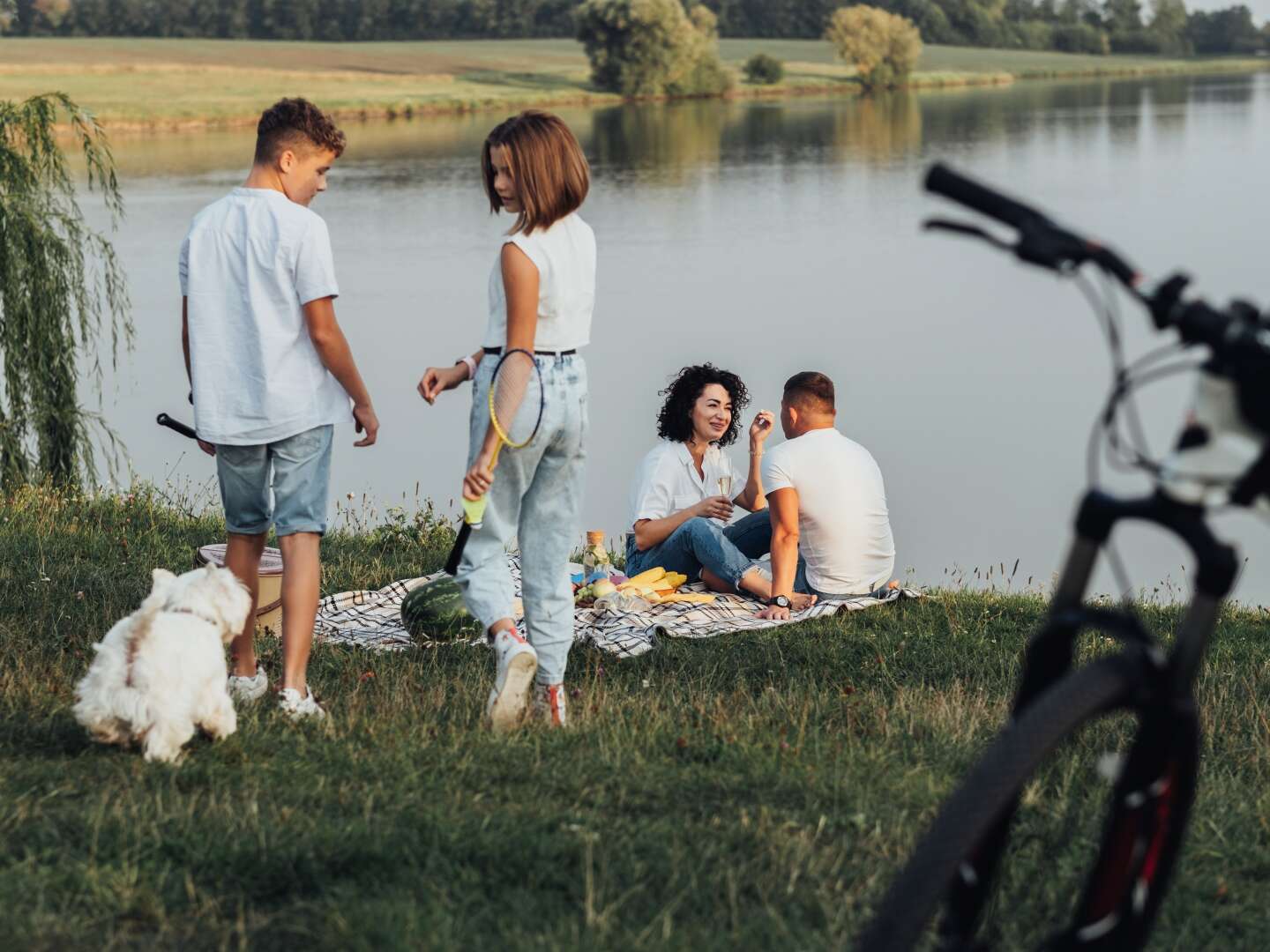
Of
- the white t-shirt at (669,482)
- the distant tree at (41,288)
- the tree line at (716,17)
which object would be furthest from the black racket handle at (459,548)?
the tree line at (716,17)

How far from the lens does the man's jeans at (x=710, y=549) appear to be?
24.9ft

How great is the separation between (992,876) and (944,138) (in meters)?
40.1

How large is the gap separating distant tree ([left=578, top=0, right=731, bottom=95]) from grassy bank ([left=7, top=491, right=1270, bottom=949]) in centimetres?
5535

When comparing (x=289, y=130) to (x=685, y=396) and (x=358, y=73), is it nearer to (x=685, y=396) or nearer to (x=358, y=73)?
(x=685, y=396)

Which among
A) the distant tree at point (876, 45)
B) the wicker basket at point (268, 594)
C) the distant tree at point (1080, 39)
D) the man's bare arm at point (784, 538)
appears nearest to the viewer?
the wicker basket at point (268, 594)

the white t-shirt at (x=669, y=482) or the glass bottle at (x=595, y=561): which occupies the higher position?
the white t-shirt at (x=669, y=482)

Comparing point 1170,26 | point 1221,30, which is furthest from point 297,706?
point 1221,30

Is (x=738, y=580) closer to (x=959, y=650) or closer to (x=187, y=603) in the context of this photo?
(x=959, y=650)

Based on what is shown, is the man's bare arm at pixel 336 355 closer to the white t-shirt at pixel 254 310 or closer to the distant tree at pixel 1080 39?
the white t-shirt at pixel 254 310

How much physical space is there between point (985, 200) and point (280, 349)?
291cm

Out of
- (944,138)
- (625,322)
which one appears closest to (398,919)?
(625,322)

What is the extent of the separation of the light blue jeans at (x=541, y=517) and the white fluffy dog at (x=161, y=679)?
89 cm

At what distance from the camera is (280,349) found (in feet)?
15.7

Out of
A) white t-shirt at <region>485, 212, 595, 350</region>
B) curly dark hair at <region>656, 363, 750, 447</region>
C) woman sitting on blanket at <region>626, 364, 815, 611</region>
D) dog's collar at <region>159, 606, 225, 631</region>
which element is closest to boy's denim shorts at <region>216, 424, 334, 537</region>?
dog's collar at <region>159, 606, 225, 631</region>
